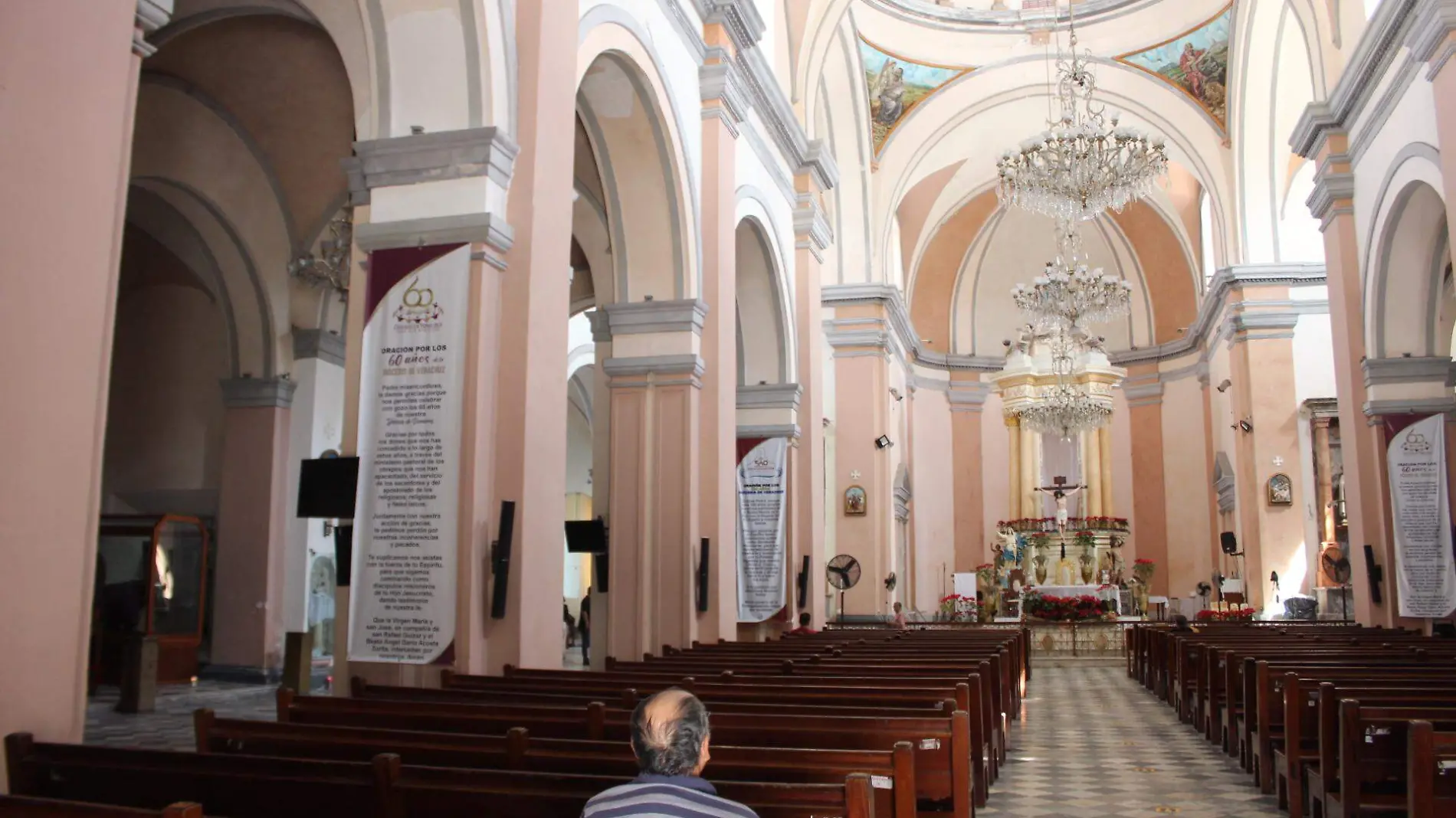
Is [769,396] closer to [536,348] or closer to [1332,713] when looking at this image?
[536,348]

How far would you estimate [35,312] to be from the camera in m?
3.52

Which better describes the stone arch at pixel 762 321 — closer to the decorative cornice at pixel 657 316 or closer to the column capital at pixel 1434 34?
the decorative cornice at pixel 657 316

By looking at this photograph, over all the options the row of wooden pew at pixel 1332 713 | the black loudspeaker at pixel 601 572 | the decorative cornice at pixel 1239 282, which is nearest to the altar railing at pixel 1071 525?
the decorative cornice at pixel 1239 282

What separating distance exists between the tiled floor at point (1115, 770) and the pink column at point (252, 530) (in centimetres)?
772

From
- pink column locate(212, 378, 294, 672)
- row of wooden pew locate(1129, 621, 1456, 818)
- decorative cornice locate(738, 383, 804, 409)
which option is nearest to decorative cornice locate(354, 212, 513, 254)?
row of wooden pew locate(1129, 621, 1456, 818)

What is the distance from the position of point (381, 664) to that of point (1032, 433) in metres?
19.9

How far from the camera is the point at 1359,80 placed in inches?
462

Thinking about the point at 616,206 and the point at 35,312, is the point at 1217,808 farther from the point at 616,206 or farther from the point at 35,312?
the point at 616,206

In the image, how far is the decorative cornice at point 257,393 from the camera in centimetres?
1255

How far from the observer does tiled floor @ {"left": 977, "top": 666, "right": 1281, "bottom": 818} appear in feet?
18.5

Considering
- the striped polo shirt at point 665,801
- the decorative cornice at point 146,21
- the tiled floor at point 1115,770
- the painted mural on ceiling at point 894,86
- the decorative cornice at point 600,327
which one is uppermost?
the painted mural on ceiling at point 894,86

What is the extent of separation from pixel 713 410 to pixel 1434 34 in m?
6.62

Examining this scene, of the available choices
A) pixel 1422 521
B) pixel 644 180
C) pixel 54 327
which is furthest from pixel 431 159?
pixel 1422 521

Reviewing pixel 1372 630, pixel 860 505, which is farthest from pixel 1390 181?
pixel 860 505
